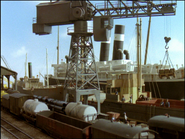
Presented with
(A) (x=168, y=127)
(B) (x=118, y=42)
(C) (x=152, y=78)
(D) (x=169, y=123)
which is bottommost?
(A) (x=168, y=127)

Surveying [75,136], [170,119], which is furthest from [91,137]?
[170,119]

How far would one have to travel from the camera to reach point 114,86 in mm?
25625

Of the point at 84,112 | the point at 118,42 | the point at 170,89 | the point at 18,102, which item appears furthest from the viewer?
the point at 118,42

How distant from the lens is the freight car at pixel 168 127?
A: 8.20 m

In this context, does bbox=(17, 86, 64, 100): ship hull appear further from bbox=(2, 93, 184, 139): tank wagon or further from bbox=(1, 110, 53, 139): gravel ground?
bbox=(1, 110, 53, 139): gravel ground

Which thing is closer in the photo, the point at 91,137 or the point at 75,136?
the point at 91,137

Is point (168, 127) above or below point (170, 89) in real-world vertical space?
above

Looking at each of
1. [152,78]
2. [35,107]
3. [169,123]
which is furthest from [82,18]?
[152,78]

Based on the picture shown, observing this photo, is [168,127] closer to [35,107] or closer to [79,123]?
[79,123]

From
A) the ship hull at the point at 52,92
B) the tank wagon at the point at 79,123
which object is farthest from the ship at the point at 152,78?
the tank wagon at the point at 79,123

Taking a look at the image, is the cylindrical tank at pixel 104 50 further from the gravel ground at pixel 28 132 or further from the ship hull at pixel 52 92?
the gravel ground at pixel 28 132

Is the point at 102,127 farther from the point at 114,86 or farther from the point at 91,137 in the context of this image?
the point at 114,86

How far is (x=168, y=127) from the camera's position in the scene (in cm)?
856

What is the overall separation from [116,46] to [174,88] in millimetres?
15098
